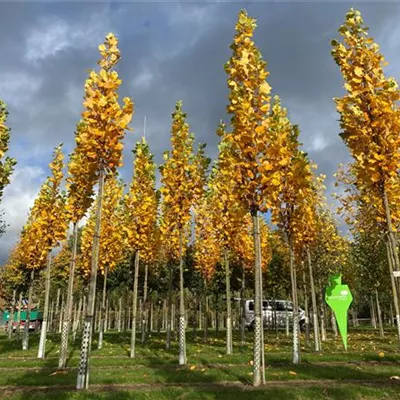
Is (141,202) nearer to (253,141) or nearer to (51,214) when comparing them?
(51,214)

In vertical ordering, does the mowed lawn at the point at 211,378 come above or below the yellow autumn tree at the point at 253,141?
below

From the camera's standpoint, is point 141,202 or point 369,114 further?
point 141,202

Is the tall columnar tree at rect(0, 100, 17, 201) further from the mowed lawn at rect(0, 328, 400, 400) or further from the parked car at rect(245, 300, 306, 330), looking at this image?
the parked car at rect(245, 300, 306, 330)

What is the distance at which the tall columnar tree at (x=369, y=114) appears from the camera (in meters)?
7.94

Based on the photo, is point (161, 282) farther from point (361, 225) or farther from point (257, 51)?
point (257, 51)

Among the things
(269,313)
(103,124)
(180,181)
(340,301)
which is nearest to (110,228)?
(180,181)

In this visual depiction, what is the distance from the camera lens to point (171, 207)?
13734 mm

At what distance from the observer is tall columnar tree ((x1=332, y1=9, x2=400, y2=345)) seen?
26.1 ft

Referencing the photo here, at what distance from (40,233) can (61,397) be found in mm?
10369

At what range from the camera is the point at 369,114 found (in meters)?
8.26

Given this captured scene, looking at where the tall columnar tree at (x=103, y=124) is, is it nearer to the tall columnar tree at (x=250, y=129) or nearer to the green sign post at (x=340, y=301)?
the tall columnar tree at (x=250, y=129)

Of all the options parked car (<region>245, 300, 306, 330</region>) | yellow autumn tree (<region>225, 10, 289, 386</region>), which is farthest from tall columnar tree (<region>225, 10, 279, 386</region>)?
parked car (<region>245, 300, 306, 330</region>)

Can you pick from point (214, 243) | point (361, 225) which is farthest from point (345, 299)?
point (214, 243)

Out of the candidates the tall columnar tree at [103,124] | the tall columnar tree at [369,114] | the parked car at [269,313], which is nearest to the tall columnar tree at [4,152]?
the tall columnar tree at [103,124]
